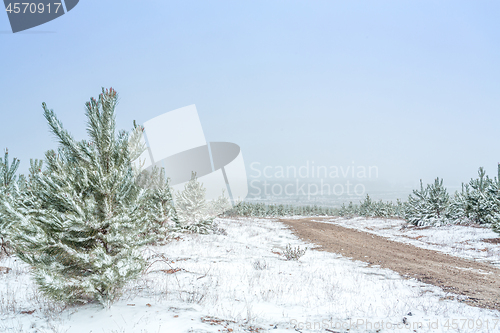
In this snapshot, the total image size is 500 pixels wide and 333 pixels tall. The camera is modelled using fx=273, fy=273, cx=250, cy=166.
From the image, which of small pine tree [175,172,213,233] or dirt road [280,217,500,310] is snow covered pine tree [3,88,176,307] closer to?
dirt road [280,217,500,310]

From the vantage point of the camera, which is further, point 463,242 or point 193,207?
point 193,207

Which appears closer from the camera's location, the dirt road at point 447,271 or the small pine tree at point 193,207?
the dirt road at point 447,271

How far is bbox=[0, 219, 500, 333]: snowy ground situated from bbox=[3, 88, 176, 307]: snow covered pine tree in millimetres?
605

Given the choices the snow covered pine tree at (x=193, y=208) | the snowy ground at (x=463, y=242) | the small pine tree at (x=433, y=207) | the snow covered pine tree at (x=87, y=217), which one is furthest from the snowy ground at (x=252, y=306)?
the small pine tree at (x=433, y=207)

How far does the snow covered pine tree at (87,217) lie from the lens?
4.30 meters

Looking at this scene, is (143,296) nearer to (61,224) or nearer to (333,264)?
(61,224)

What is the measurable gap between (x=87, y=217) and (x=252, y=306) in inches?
139

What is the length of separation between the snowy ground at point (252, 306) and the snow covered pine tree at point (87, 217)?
0.61m

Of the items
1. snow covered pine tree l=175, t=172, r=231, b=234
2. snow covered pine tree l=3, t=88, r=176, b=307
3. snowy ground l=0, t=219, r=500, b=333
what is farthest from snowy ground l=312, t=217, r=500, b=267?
snow covered pine tree l=3, t=88, r=176, b=307

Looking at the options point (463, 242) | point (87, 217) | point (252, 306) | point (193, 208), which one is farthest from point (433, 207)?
point (87, 217)

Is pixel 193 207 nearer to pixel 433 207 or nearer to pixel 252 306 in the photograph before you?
pixel 252 306

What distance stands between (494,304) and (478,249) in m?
11.3

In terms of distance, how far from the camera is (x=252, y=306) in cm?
554

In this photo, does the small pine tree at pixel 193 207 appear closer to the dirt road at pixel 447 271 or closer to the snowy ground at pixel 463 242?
the dirt road at pixel 447 271
